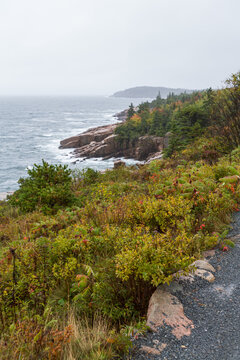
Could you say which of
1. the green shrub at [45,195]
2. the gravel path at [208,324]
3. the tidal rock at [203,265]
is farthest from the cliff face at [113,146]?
the gravel path at [208,324]

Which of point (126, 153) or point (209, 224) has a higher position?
point (209, 224)

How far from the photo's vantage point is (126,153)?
42875 mm

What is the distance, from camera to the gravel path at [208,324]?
2674 mm

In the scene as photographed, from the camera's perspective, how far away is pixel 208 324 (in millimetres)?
3061

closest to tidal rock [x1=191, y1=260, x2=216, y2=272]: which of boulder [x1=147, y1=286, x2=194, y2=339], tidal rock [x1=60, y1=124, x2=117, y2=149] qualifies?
boulder [x1=147, y1=286, x2=194, y2=339]

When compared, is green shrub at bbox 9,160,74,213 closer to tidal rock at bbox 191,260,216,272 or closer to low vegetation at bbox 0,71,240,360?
low vegetation at bbox 0,71,240,360

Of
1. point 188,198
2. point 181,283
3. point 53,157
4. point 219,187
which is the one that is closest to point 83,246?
point 181,283

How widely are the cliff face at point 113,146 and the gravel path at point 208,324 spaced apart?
3651 centimetres

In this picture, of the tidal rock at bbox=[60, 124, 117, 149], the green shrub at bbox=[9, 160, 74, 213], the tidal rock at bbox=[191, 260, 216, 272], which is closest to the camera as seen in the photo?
the tidal rock at bbox=[191, 260, 216, 272]

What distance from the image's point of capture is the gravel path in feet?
8.77

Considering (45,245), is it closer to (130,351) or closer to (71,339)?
(71,339)

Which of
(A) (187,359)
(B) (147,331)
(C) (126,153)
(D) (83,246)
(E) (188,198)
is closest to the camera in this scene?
(A) (187,359)

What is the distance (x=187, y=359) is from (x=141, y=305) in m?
0.97

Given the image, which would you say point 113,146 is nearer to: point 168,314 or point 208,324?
point 168,314
